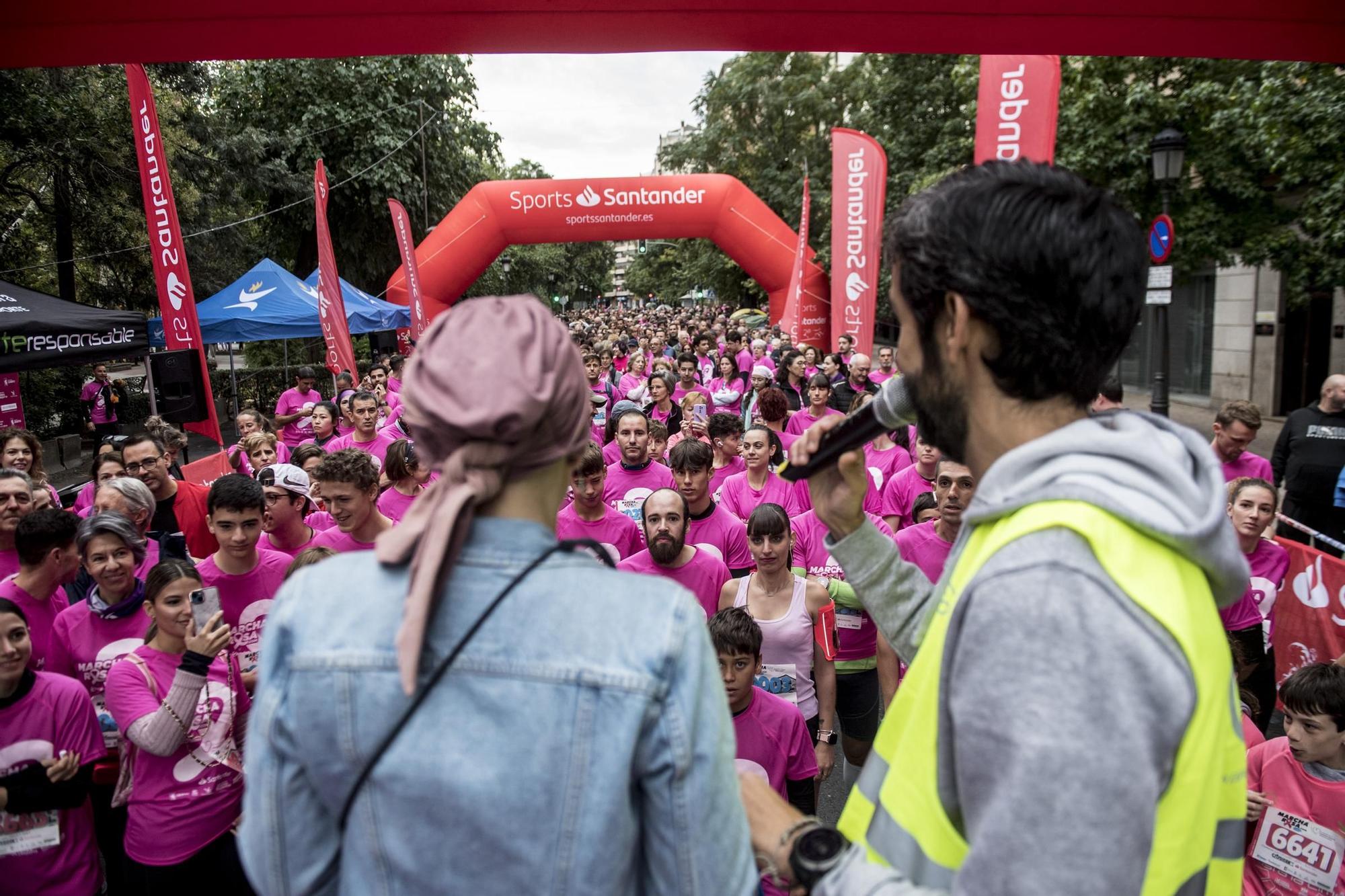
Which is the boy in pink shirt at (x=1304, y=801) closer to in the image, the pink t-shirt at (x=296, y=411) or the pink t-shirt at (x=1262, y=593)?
the pink t-shirt at (x=1262, y=593)

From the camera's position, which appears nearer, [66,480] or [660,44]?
[660,44]

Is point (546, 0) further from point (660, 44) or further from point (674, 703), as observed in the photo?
point (674, 703)

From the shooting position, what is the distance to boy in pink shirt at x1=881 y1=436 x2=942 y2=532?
5.73m

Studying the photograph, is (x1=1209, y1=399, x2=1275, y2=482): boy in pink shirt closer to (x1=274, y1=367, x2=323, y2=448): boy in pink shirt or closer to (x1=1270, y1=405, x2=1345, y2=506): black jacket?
(x1=1270, y1=405, x2=1345, y2=506): black jacket

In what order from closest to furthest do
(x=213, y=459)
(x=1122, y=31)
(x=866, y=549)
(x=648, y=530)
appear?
1. (x=866, y=549)
2. (x=1122, y=31)
3. (x=648, y=530)
4. (x=213, y=459)

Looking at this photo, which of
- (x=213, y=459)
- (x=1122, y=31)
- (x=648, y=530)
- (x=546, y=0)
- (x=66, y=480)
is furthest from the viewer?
(x=66, y=480)

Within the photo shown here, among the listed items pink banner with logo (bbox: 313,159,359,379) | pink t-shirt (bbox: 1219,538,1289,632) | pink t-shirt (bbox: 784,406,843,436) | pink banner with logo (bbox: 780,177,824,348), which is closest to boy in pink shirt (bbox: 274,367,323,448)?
pink banner with logo (bbox: 313,159,359,379)

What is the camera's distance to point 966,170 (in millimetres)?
1250

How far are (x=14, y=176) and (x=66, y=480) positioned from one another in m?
5.28

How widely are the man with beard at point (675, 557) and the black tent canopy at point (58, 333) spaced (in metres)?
5.62

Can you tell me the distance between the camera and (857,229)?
39.0 feet

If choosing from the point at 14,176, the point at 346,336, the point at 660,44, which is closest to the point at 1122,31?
the point at 660,44

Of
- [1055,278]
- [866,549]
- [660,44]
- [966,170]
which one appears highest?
[660,44]

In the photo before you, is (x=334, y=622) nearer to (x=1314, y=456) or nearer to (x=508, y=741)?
(x=508, y=741)
